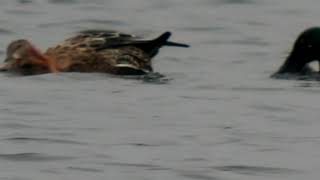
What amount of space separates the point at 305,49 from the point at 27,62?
2.62 meters

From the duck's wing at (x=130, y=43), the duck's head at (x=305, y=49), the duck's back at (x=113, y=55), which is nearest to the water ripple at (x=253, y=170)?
the duck's back at (x=113, y=55)

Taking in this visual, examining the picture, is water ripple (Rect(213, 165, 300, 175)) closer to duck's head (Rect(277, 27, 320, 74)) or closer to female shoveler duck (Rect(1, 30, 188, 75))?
female shoveler duck (Rect(1, 30, 188, 75))

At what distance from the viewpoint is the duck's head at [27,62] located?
15977 mm

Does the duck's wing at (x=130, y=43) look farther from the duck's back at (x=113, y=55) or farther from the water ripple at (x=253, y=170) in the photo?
the water ripple at (x=253, y=170)

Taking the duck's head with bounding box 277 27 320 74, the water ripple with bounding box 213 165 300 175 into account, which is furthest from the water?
the duck's head with bounding box 277 27 320 74

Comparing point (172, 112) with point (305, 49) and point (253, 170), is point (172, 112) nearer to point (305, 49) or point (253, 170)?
point (253, 170)

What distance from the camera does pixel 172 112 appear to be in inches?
543

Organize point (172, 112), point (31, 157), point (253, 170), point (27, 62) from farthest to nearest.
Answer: point (27, 62), point (172, 112), point (31, 157), point (253, 170)

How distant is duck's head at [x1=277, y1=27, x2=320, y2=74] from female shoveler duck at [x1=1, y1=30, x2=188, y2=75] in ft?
3.86

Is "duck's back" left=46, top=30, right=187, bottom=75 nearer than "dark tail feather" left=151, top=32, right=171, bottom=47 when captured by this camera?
Yes

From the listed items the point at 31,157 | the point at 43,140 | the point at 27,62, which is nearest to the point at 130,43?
the point at 27,62

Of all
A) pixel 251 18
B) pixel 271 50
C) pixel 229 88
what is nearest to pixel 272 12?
pixel 251 18

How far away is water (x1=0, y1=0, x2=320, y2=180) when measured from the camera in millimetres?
11641

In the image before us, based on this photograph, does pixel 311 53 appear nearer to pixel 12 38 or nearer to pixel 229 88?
pixel 229 88
